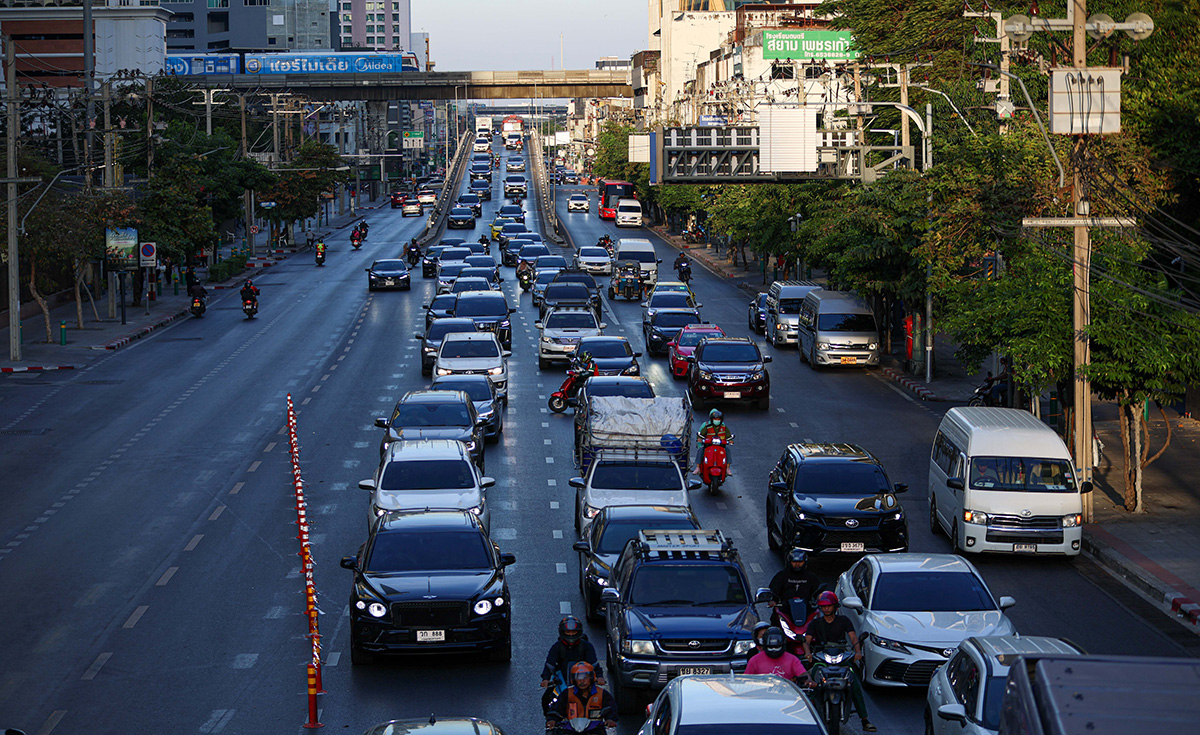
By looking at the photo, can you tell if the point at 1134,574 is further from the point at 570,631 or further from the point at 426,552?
the point at 570,631

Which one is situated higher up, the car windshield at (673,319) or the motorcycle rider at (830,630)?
the car windshield at (673,319)

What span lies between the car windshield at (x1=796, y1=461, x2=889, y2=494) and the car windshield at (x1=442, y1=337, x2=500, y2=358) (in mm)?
15376

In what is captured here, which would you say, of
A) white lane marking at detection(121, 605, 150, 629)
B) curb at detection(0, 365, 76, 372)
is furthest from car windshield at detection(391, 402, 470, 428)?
curb at detection(0, 365, 76, 372)

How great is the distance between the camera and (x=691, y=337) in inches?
1612

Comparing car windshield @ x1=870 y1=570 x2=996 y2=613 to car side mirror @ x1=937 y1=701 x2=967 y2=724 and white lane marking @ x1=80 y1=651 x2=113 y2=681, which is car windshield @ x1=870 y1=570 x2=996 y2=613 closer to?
car side mirror @ x1=937 y1=701 x2=967 y2=724

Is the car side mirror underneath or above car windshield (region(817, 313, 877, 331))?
underneath

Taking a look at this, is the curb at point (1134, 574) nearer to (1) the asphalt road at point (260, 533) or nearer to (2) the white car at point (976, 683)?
(1) the asphalt road at point (260, 533)

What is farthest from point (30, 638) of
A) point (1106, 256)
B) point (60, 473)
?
point (1106, 256)

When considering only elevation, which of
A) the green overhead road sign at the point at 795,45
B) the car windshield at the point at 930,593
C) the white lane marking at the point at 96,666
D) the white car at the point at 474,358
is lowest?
the white lane marking at the point at 96,666

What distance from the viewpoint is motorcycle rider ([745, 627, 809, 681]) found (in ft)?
43.6

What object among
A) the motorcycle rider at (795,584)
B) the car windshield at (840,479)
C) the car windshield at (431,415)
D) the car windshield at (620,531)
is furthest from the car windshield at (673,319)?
the motorcycle rider at (795,584)

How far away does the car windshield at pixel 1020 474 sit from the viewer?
21641mm

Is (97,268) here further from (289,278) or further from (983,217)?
(983,217)

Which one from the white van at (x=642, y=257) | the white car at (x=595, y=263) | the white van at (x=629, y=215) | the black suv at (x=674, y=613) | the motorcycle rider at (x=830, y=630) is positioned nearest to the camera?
the motorcycle rider at (x=830, y=630)
